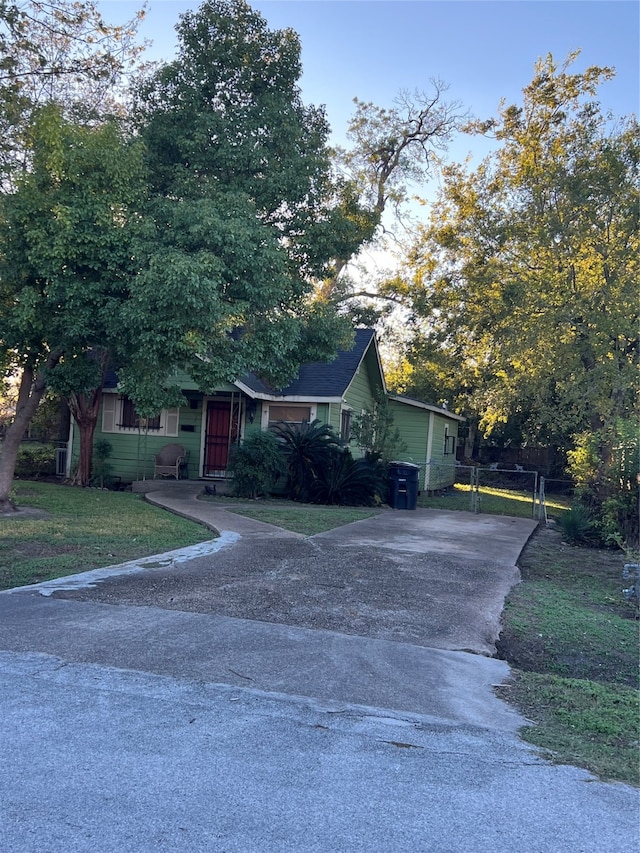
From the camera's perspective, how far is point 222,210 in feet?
36.4

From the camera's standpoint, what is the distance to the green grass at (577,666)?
4.32m

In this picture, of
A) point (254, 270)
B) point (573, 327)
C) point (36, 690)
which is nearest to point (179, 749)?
point (36, 690)

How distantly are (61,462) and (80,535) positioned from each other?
11062mm

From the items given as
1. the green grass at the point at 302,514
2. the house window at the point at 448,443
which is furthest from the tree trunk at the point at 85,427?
the house window at the point at 448,443

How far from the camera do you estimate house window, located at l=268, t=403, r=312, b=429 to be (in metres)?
19.2

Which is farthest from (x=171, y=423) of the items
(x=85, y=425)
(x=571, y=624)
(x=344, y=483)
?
(x=571, y=624)

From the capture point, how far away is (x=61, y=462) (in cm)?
2086

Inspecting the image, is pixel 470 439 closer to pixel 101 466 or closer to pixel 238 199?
pixel 101 466

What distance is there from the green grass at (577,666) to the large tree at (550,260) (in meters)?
8.31

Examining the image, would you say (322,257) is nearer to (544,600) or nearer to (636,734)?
(544,600)

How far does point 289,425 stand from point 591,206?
925 centimetres

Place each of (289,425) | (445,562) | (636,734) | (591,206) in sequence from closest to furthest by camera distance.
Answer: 1. (636,734)
2. (445,562)
3. (591,206)
4. (289,425)

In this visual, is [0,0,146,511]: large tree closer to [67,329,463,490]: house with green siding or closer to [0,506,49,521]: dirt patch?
[0,506,49,521]: dirt patch

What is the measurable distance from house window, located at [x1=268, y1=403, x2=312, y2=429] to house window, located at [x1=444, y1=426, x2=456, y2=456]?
944cm
